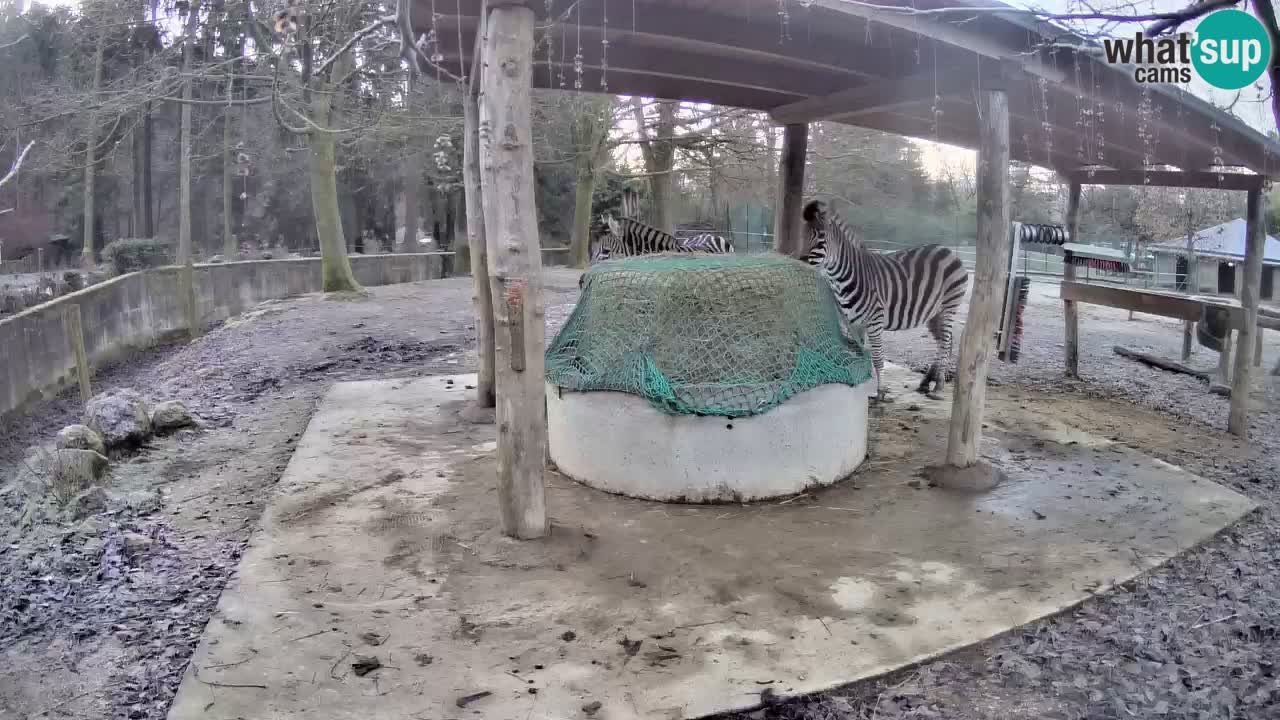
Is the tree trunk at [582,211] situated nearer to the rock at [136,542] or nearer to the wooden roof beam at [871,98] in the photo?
the wooden roof beam at [871,98]

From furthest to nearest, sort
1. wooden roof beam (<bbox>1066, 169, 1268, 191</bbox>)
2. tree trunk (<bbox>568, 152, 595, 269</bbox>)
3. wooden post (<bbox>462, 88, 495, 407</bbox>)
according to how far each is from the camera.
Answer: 1. tree trunk (<bbox>568, 152, 595, 269</bbox>)
2. wooden roof beam (<bbox>1066, 169, 1268, 191</bbox>)
3. wooden post (<bbox>462, 88, 495, 407</bbox>)

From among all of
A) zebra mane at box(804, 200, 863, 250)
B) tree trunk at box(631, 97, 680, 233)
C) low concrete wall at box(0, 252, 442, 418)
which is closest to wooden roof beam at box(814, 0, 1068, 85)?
zebra mane at box(804, 200, 863, 250)

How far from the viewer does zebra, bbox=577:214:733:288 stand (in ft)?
36.8

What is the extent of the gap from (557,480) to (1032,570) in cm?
287

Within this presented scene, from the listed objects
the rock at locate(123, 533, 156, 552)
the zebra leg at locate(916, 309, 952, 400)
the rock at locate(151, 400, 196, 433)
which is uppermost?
the zebra leg at locate(916, 309, 952, 400)

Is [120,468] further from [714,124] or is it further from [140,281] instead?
[714,124]

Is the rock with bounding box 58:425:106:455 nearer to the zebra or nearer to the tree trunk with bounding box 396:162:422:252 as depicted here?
the zebra

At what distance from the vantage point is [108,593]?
4.08 meters

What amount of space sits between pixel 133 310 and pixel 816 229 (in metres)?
11.4

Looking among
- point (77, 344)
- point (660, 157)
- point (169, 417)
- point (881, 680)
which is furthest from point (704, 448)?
point (660, 157)

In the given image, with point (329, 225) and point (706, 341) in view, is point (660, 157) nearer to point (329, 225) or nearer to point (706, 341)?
point (329, 225)

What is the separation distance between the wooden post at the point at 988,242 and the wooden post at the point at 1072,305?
14.6 feet

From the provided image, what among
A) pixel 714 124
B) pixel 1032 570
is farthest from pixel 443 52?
pixel 714 124

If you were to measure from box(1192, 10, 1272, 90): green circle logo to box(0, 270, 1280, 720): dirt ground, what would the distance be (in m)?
2.41
